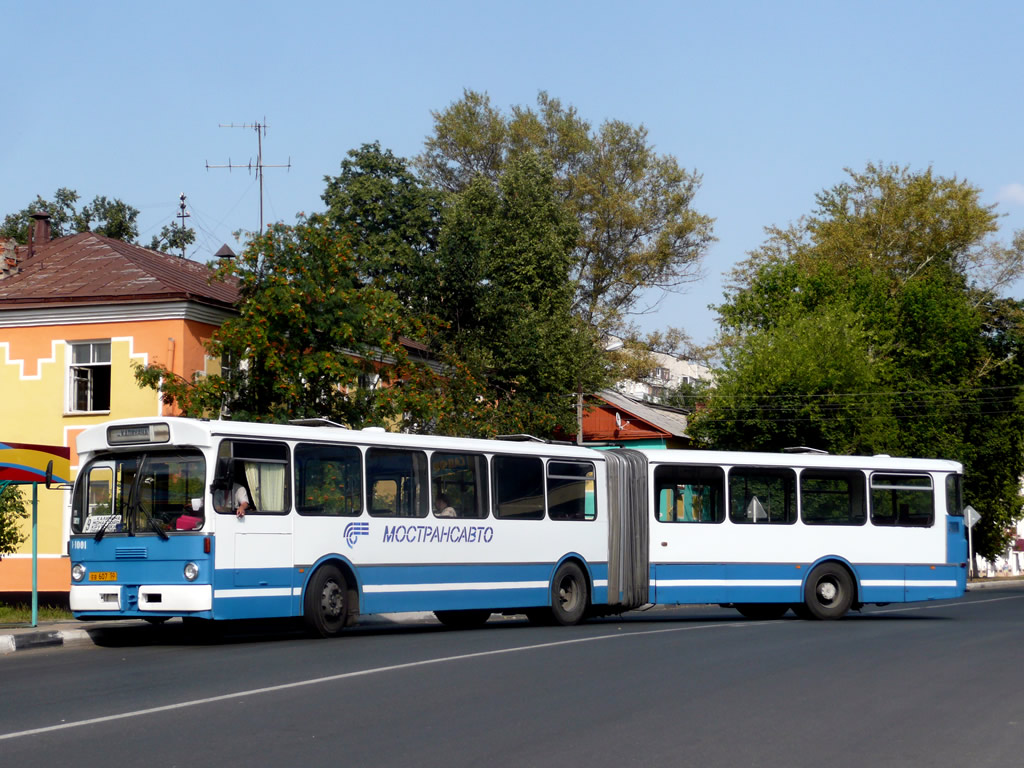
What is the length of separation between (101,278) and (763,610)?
17.4m

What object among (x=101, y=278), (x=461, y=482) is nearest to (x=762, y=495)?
(x=461, y=482)

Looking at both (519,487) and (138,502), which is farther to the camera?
(519,487)

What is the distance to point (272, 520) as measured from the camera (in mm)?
17344

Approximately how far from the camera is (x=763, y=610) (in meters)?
24.9

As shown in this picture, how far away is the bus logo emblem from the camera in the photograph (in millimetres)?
18328

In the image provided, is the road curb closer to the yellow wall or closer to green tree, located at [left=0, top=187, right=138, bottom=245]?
the yellow wall

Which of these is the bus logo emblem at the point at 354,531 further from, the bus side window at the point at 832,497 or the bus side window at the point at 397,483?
the bus side window at the point at 832,497

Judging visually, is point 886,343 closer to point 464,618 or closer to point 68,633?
point 464,618

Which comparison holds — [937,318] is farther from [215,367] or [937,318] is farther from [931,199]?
[215,367]

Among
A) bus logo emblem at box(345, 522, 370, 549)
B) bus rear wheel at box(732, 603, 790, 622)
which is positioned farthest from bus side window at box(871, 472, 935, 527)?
bus logo emblem at box(345, 522, 370, 549)

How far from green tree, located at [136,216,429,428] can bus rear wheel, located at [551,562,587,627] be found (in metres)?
6.46

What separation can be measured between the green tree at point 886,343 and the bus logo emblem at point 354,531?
1362 inches

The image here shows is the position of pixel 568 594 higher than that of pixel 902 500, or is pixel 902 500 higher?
Result: pixel 902 500

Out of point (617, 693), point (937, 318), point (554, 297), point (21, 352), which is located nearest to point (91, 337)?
point (21, 352)
